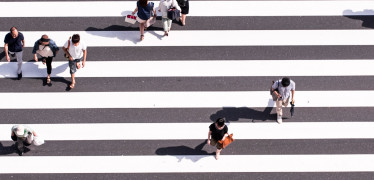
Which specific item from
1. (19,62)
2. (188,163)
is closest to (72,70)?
(19,62)

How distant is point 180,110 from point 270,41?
297 centimetres

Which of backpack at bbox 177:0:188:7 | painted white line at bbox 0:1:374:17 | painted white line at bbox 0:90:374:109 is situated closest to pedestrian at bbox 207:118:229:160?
painted white line at bbox 0:90:374:109

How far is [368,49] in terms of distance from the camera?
40.8 feet

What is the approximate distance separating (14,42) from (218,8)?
522 centimetres

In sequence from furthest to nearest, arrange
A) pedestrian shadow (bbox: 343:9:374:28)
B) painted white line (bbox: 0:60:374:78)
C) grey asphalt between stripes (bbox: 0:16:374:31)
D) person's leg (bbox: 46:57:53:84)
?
pedestrian shadow (bbox: 343:9:374:28)
grey asphalt between stripes (bbox: 0:16:374:31)
painted white line (bbox: 0:60:374:78)
person's leg (bbox: 46:57:53:84)

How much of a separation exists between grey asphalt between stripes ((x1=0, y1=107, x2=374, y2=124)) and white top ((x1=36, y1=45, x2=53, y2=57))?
137 centimetres

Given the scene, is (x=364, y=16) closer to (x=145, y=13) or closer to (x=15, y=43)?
(x=145, y=13)

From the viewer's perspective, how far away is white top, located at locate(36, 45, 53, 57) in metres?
11.1

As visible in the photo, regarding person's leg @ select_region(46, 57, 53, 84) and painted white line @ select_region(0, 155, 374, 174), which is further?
person's leg @ select_region(46, 57, 53, 84)

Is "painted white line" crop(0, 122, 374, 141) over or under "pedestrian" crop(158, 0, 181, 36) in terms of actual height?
under

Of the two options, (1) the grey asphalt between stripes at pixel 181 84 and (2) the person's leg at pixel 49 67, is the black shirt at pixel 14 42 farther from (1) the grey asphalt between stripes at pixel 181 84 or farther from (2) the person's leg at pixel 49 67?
(1) the grey asphalt between stripes at pixel 181 84

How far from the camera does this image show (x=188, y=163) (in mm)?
11227

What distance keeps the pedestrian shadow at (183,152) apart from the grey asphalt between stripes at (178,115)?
2.19 feet

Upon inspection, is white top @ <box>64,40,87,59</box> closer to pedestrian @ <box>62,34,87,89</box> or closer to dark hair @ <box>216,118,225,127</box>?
pedestrian @ <box>62,34,87,89</box>
